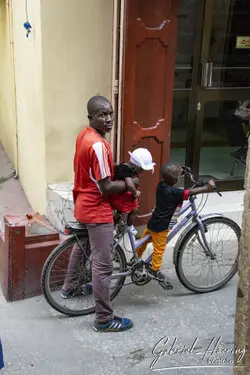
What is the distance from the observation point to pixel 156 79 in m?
4.70

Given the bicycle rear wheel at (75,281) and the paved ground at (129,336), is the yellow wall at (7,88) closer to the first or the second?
the bicycle rear wheel at (75,281)

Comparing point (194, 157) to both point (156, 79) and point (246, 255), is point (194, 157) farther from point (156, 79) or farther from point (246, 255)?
point (246, 255)

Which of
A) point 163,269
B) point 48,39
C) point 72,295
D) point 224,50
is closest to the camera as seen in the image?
point 72,295

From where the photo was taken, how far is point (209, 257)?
454 centimetres

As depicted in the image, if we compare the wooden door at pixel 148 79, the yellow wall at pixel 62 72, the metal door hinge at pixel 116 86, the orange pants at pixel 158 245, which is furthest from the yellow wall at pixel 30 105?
the orange pants at pixel 158 245

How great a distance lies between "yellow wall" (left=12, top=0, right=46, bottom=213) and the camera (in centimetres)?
489

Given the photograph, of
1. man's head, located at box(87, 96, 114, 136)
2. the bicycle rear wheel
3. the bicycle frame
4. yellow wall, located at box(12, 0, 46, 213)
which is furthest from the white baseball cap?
yellow wall, located at box(12, 0, 46, 213)

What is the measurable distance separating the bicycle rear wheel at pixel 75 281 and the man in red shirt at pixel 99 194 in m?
0.26

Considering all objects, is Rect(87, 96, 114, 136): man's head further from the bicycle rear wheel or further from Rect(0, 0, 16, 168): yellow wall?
Rect(0, 0, 16, 168): yellow wall

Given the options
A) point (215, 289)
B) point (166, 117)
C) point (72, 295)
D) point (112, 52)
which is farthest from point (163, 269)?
point (112, 52)

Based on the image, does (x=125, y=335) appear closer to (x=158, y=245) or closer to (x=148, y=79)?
(x=158, y=245)

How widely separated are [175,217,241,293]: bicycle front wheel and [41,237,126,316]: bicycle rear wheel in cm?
Answer: 58

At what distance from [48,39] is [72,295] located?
238cm

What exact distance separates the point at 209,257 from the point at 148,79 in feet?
5.83
